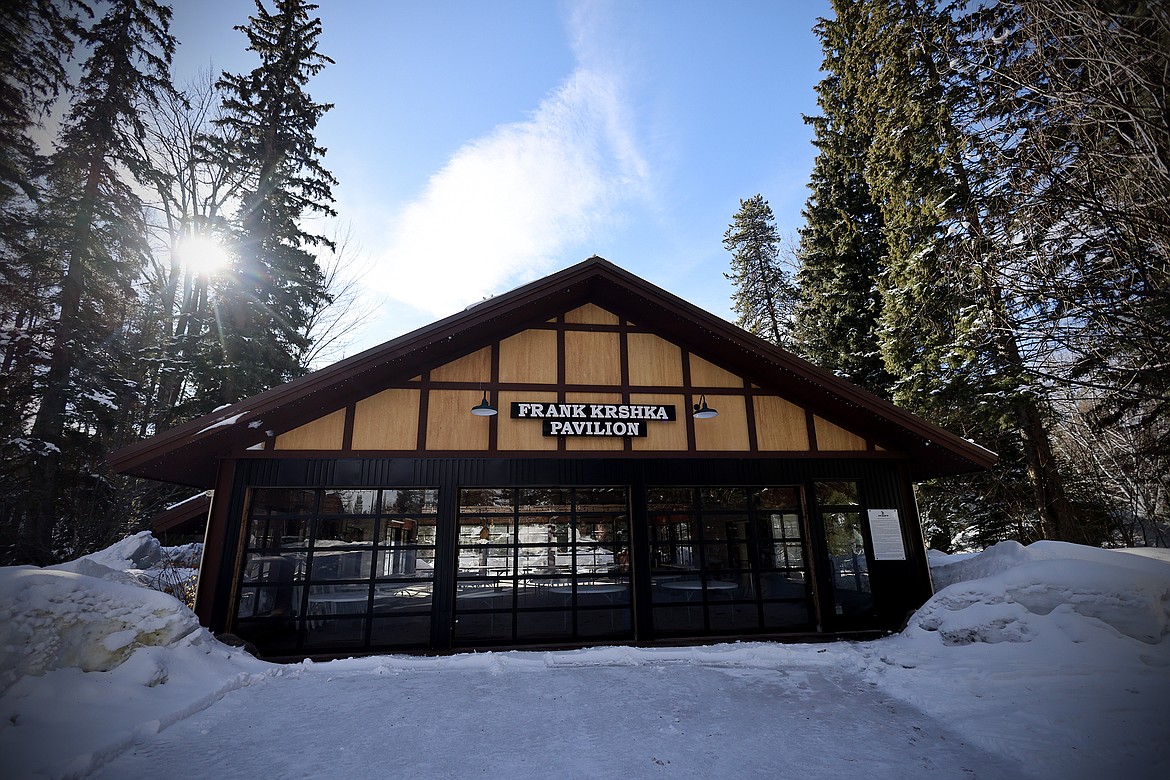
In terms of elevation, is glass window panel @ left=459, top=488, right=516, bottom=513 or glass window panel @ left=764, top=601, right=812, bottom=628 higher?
glass window panel @ left=459, top=488, right=516, bottom=513

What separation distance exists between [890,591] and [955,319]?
7385mm

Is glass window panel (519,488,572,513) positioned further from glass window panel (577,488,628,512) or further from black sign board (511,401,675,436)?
black sign board (511,401,675,436)

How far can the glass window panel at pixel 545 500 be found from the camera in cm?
950

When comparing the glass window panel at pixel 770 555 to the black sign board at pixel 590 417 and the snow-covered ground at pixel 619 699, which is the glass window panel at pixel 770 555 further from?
the black sign board at pixel 590 417

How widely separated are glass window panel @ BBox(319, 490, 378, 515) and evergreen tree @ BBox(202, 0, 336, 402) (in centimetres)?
946

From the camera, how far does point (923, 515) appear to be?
17609 millimetres

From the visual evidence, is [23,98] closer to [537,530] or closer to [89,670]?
[89,670]

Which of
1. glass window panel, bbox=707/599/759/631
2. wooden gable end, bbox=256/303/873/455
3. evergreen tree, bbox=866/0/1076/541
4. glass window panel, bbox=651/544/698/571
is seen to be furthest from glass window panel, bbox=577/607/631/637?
evergreen tree, bbox=866/0/1076/541

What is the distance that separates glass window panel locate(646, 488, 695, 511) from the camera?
31.9 ft

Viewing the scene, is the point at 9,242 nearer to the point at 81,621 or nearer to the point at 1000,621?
the point at 81,621

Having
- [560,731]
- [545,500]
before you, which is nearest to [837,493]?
[545,500]

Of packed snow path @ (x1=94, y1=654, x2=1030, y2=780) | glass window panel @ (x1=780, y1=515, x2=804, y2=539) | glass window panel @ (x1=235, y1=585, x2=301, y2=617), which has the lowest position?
packed snow path @ (x1=94, y1=654, x2=1030, y2=780)

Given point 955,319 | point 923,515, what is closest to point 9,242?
point 955,319

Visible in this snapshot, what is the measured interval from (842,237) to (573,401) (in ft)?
48.3
